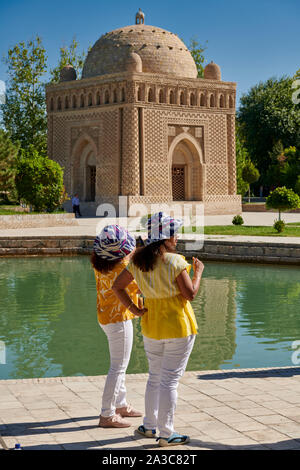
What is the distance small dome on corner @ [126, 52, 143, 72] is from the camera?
1059 inches

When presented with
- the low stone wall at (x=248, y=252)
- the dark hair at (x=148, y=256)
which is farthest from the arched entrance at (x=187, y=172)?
the dark hair at (x=148, y=256)

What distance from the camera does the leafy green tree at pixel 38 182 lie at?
2306 centimetres

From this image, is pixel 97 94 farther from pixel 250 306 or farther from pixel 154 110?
pixel 250 306

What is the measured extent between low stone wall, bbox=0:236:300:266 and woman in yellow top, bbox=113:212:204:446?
10930 millimetres

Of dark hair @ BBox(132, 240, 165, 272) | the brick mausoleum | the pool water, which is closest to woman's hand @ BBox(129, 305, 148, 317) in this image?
dark hair @ BBox(132, 240, 165, 272)

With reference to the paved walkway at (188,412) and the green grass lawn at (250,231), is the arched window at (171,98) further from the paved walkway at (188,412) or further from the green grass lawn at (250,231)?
the paved walkway at (188,412)

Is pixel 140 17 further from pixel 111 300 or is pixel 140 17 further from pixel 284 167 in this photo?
pixel 111 300

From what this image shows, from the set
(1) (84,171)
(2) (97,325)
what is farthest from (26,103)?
(2) (97,325)

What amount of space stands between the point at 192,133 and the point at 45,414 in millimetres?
25845

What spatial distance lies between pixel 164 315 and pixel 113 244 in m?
0.62

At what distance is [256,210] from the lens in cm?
3431

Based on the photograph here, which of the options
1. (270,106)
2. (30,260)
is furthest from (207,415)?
(270,106)

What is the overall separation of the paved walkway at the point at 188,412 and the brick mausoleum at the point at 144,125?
22057 mm

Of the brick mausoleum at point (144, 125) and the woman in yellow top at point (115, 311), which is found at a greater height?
the brick mausoleum at point (144, 125)
